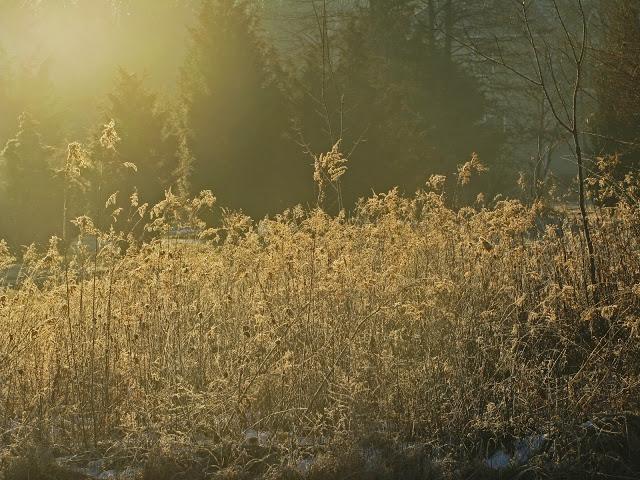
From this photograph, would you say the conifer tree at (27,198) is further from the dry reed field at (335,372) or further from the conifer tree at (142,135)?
the dry reed field at (335,372)

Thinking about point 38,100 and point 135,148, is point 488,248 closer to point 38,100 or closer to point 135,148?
point 135,148

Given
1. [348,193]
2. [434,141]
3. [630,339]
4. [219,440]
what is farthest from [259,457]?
[434,141]

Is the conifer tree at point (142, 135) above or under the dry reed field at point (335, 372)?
above

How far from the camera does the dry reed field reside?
4133mm

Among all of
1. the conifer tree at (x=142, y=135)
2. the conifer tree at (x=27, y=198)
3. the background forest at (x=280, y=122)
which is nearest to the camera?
the background forest at (x=280, y=122)

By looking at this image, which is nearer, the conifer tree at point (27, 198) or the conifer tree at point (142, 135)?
the conifer tree at point (142, 135)

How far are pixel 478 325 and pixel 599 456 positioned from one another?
1.23 meters

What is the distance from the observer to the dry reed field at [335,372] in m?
4.13

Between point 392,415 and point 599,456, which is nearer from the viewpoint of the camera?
point 599,456

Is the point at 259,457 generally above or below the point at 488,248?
below

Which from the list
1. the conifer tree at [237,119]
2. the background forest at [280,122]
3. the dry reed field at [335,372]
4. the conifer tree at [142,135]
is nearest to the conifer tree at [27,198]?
the background forest at [280,122]

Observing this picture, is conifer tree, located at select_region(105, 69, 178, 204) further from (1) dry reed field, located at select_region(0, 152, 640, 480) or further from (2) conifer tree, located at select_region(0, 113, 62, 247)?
(1) dry reed field, located at select_region(0, 152, 640, 480)

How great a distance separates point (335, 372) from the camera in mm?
4688

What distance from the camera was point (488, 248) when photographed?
468 cm
